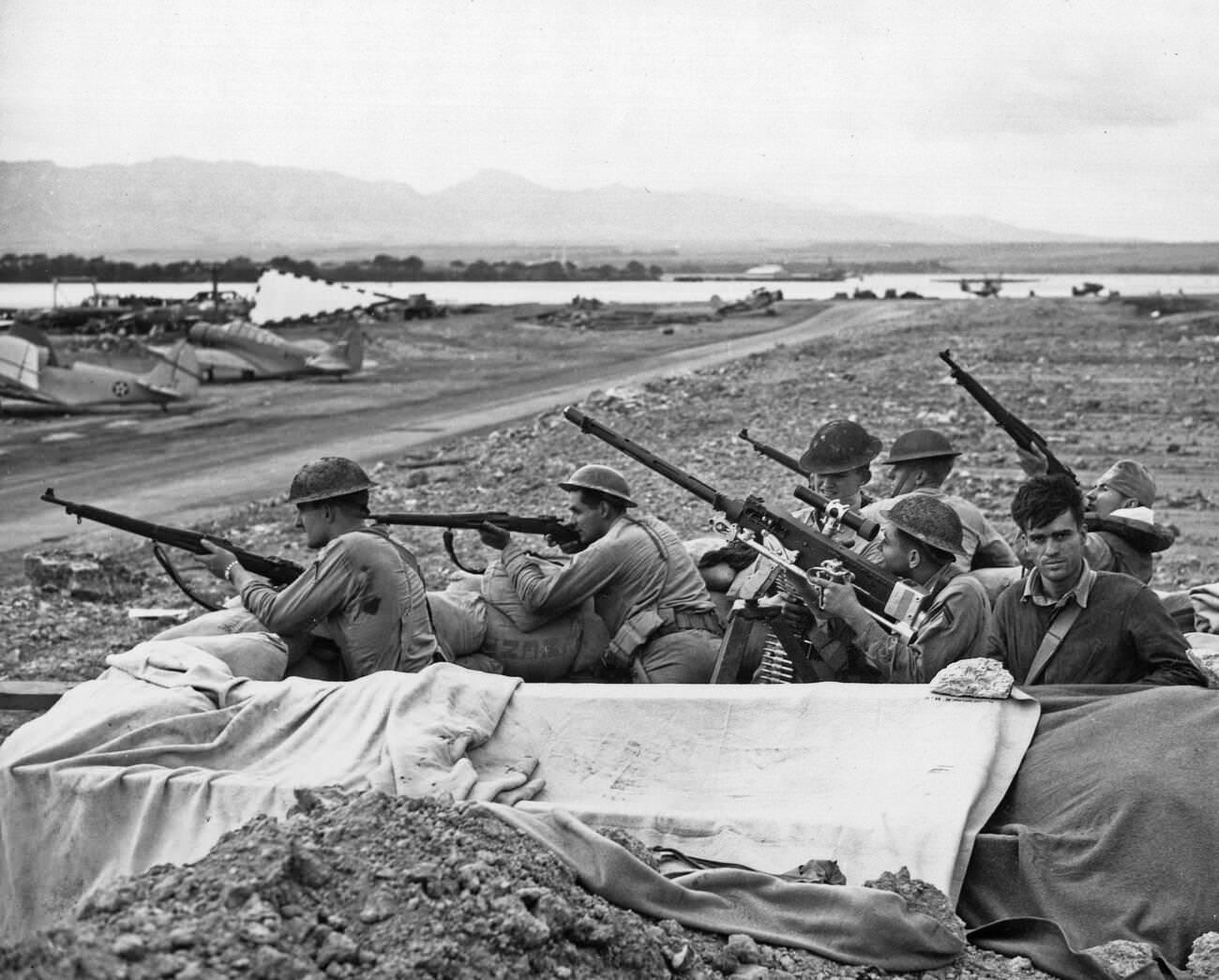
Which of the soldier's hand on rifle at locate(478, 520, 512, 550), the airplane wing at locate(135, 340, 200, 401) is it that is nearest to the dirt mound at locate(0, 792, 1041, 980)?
the soldier's hand on rifle at locate(478, 520, 512, 550)

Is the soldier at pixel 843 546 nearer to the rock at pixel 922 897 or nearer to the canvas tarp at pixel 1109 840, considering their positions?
the canvas tarp at pixel 1109 840

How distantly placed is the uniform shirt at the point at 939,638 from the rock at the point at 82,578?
7.15 m

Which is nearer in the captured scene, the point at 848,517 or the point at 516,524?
the point at 848,517

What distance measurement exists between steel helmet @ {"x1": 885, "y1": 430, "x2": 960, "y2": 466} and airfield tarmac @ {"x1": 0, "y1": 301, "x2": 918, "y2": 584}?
8283 millimetres

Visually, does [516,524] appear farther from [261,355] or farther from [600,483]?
[261,355]

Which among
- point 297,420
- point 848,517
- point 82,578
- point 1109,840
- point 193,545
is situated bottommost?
point 297,420

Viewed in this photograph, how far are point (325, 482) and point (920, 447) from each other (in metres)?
2.66

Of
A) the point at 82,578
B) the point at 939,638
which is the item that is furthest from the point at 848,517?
the point at 82,578

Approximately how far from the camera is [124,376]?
26094 millimetres

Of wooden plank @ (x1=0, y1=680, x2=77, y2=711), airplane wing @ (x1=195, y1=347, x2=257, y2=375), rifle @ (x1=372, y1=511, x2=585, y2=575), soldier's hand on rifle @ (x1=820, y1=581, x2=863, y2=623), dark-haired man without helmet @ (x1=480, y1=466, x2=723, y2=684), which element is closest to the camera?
soldier's hand on rifle @ (x1=820, y1=581, x2=863, y2=623)

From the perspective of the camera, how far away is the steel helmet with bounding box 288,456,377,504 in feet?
21.4

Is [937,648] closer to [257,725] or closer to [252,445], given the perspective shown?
[257,725]

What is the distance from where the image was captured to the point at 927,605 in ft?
19.1

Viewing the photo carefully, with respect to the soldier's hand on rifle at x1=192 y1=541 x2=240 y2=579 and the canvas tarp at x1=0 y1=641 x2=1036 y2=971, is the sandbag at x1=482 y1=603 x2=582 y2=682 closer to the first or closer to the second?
the soldier's hand on rifle at x1=192 y1=541 x2=240 y2=579
